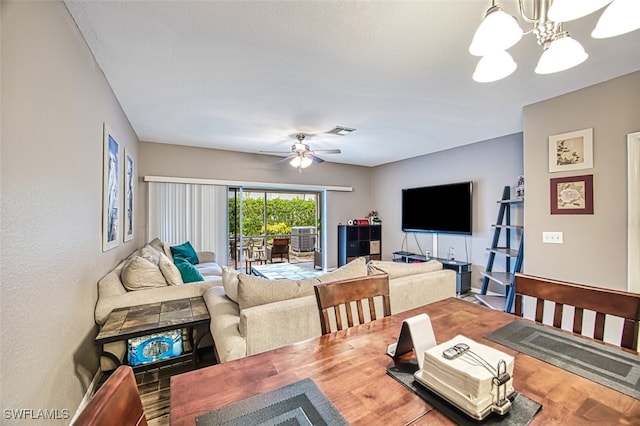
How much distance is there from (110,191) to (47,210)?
4.12 feet

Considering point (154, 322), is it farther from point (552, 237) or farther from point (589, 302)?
point (552, 237)

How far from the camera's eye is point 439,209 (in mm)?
5152

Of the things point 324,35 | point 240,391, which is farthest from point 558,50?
point 240,391

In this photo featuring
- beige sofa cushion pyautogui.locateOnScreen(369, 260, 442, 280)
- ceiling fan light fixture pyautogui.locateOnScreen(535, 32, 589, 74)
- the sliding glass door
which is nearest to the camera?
ceiling fan light fixture pyautogui.locateOnScreen(535, 32, 589, 74)

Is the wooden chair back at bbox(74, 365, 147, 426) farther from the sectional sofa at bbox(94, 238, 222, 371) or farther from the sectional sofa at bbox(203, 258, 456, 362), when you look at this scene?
the sectional sofa at bbox(94, 238, 222, 371)

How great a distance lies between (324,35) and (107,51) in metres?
1.58

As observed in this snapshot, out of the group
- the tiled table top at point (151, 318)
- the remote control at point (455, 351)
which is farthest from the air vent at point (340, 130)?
the remote control at point (455, 351)

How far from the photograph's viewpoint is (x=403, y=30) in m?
1.81

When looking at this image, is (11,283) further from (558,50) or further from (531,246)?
(531,246)

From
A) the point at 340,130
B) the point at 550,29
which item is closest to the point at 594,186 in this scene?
the point at 550,29

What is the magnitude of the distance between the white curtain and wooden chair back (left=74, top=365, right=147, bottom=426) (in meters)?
4.49

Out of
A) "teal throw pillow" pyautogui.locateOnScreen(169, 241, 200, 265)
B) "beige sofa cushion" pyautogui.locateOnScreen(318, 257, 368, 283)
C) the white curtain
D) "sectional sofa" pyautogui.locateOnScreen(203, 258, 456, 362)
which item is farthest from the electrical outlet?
the white curtain

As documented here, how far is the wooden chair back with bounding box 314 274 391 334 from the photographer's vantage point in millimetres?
1397

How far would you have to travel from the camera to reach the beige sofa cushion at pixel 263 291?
185cm
